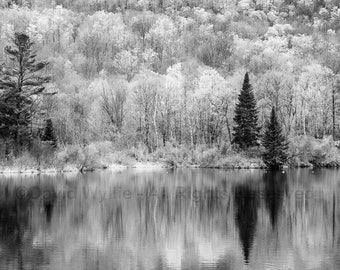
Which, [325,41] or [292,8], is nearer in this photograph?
[325,41]

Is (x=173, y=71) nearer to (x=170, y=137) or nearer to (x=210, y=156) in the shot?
(x=170, y=137)

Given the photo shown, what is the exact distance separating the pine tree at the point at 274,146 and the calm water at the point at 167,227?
27.0 meters

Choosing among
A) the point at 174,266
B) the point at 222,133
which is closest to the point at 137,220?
the point at 174,266

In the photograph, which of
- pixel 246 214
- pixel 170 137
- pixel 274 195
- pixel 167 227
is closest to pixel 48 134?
pixel 170 137

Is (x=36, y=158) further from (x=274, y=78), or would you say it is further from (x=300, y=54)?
(x=300, y=54)

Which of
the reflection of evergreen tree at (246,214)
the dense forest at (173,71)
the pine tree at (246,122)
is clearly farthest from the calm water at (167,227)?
the pine tree at (246,122)

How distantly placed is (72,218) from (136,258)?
851 centimetres

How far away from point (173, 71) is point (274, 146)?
139 ft

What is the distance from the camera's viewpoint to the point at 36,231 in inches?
890

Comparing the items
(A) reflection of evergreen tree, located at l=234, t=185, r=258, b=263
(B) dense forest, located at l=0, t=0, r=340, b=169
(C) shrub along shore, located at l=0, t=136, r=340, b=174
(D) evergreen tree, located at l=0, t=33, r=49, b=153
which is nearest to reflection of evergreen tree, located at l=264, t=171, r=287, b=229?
(A) reflection of evergreen tree, located at l=234, t=185, r=258, b=263

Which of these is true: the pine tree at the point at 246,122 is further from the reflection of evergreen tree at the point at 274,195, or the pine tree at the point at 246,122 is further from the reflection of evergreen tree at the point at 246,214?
the reflection of evergreen tree at the point at 246,214

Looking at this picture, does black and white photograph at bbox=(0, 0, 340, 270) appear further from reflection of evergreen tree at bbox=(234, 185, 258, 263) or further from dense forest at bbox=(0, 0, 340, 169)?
dense forest at bbox=(0, 0, 340, 169)

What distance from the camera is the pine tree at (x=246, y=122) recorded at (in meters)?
70.4

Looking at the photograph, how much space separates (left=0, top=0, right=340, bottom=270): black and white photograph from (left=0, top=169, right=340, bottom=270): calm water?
0.32 ft
